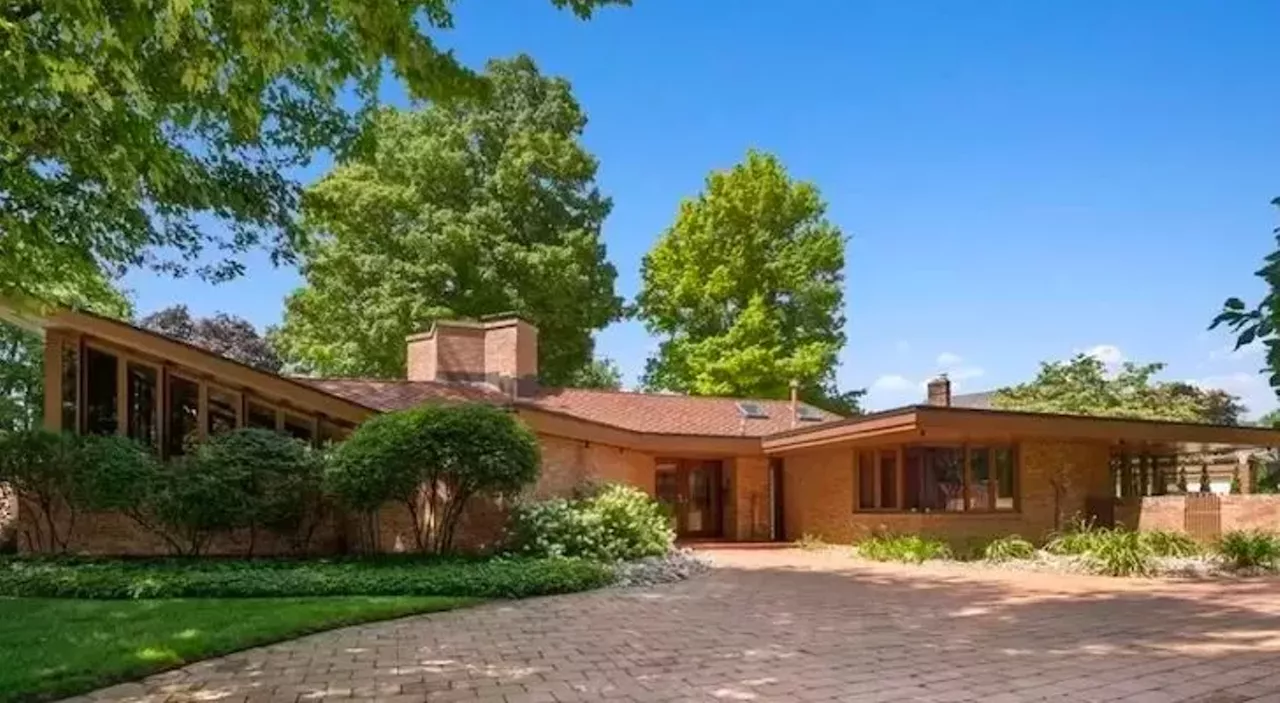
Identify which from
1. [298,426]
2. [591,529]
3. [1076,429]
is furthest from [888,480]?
[298,426]

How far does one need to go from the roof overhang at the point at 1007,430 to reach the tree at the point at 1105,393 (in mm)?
14148

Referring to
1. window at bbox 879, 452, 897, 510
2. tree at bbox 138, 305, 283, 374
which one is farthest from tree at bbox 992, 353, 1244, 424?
tree at bbox 138, 305, 283, 374

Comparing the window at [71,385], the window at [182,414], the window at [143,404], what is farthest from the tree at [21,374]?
the window at [182,414]

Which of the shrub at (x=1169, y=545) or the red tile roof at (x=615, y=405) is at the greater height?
the red tile roof at (x=615, y=405)

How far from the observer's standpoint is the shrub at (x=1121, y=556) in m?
13.5

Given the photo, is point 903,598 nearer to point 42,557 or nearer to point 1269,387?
point 1269,387

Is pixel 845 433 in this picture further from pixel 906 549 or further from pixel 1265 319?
pixel 1265 319

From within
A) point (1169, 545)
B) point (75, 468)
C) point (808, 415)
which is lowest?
point (1169, 545)

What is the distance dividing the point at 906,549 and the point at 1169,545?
397 centimetres

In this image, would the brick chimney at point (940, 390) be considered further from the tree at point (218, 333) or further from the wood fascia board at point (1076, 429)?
the tree at point (218, 333)

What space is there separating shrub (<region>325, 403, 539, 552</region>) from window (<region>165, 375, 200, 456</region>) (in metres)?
3.04

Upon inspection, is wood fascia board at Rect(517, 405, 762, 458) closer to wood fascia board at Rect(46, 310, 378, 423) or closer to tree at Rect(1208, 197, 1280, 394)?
wood fascia board at Rect(46, 310, 378, 423)

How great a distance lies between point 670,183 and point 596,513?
1889cm

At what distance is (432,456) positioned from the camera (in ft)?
42.4
